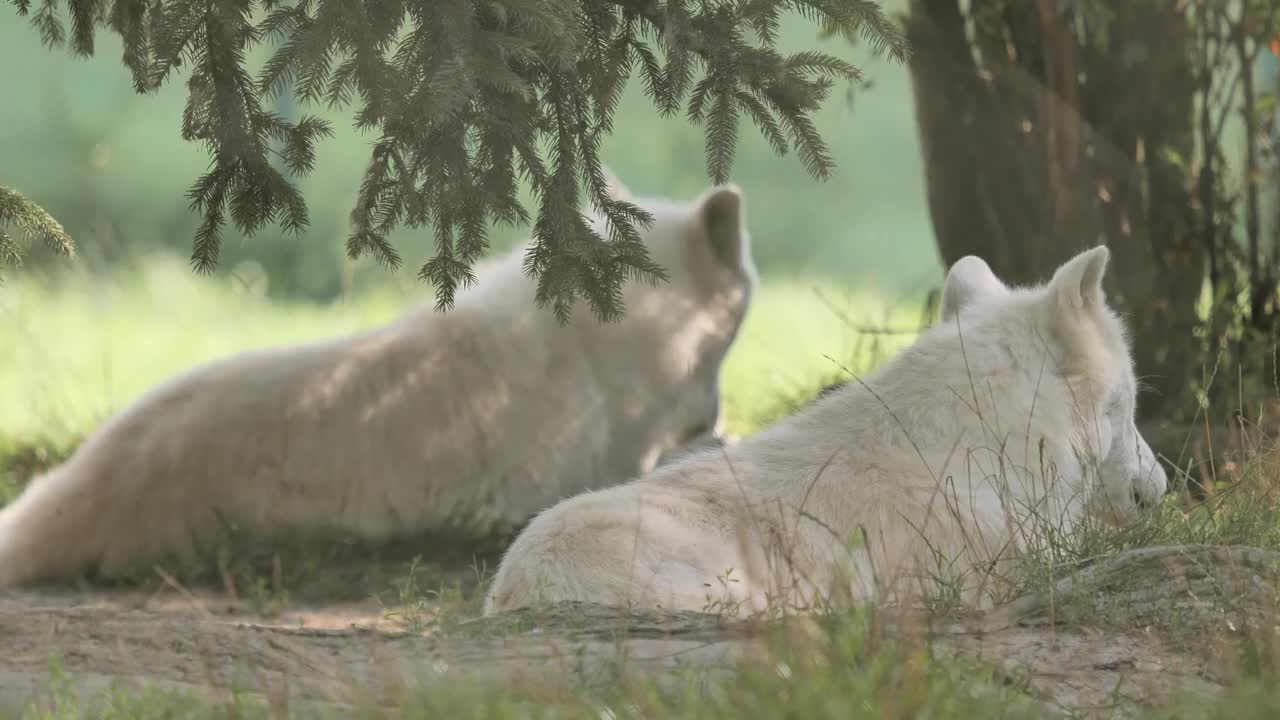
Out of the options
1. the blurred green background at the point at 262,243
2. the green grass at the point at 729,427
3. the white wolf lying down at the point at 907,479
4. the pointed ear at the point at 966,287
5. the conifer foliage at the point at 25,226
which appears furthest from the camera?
the blurred green background at the point at 262,243

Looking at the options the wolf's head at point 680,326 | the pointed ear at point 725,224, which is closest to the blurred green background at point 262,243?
the wolf's head at point 680,326

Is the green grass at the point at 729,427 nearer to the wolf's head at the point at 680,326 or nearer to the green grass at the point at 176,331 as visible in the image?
the green grass at the point at 176,331

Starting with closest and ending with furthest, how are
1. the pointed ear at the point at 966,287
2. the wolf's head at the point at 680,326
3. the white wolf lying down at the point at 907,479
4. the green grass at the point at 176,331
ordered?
1. the white wolf lying down at the point at 907,479
2. the pointed ear at the point at 966,287
3. the wolf's head at the point at 680,326
4. the green grass at the point at 176,331

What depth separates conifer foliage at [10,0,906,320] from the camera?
3.68 metres

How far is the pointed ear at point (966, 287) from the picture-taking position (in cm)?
452

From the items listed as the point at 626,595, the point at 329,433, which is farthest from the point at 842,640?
the point at 329,433

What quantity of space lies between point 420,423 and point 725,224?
1755 millimetres

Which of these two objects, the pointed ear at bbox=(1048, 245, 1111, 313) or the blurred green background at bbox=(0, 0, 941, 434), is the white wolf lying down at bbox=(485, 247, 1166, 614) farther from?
the blurred green background at bbox=(0, 0, 941, 434)

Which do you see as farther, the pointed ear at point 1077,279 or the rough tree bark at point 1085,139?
the rough tree bark at point 1085,139

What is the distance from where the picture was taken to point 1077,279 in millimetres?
4168

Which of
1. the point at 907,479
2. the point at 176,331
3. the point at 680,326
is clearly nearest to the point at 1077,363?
the point at 907,479

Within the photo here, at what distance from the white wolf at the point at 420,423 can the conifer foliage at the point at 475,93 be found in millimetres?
1880

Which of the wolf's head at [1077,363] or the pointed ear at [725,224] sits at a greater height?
the pointed ear at [725,224]

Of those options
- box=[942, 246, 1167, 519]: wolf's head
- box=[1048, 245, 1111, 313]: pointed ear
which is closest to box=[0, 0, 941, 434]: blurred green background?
box=[942, 246, 1167, 519]: wolf's head
